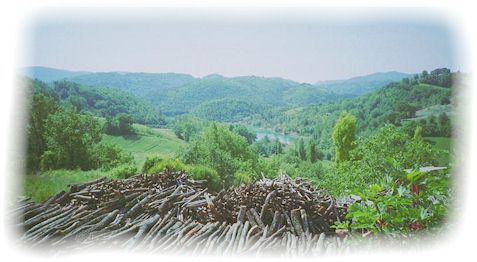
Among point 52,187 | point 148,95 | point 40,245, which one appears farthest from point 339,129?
point 40,245

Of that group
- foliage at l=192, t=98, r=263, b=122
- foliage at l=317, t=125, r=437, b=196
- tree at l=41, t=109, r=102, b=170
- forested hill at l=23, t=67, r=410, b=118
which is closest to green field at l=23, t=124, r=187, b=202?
tree at l=41, t=109, r=102, b=170

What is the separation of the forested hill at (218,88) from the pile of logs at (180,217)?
9.98 ft

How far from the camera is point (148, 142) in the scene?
471 inches

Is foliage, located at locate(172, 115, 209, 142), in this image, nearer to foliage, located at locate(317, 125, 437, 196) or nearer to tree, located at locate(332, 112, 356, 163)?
tree, located at locate(332, 112, 356, 163)

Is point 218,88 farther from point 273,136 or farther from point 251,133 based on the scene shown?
point 273,136

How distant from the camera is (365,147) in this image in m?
6.27

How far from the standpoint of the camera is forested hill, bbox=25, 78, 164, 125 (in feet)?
34.5

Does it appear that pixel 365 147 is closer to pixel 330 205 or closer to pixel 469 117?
pixel 330 205

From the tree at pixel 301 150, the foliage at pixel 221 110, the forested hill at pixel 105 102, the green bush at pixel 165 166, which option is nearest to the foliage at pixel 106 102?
the forested hill at pixel 105 102

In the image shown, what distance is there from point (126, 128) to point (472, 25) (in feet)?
31.2

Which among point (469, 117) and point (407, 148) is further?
point (407, 148)

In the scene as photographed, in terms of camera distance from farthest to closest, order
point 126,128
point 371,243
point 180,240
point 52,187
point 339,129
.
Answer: point 339,129, point 126,128, point 52,187, point 180,240, point 371,243

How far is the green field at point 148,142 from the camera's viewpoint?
35.7 feet

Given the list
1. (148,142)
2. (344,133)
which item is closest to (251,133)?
(344,133)
